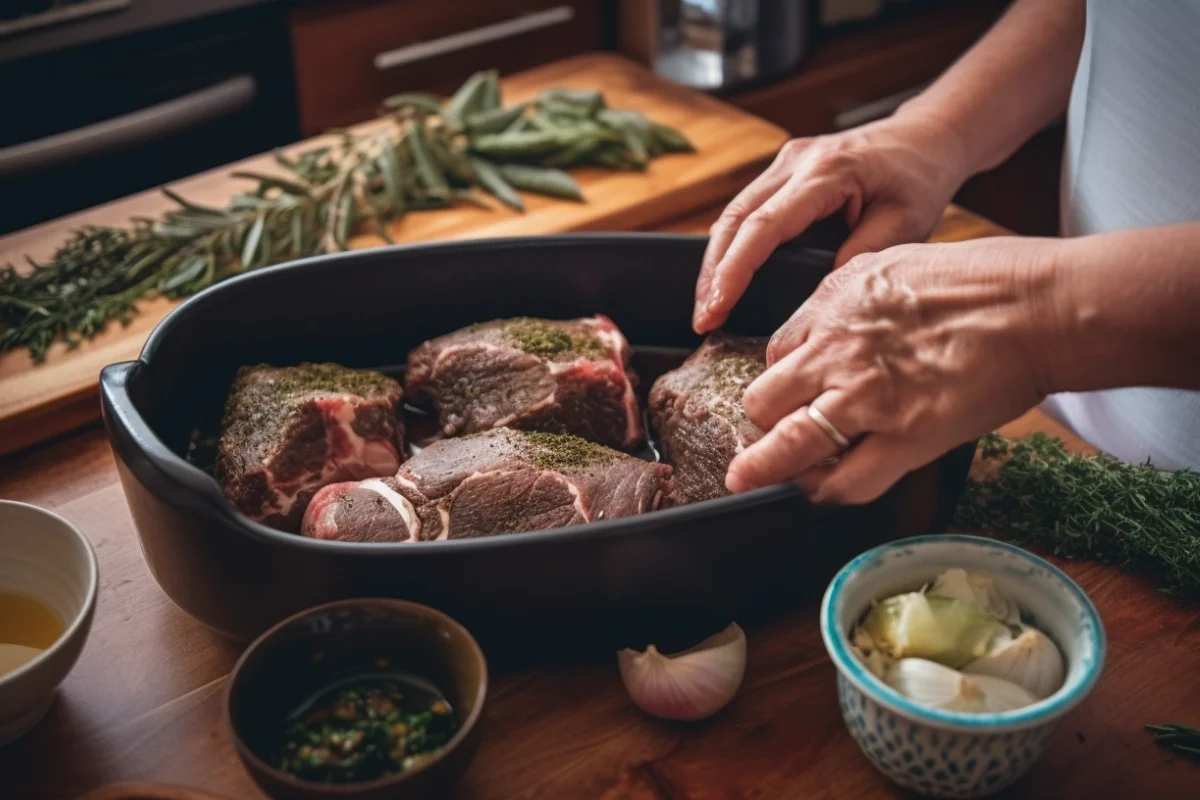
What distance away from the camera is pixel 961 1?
11.5ft

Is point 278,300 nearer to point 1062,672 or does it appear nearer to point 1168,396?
point 1062,672

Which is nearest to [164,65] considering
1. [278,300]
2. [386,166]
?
[386,166]

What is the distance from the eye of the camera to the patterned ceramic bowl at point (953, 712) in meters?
1.09

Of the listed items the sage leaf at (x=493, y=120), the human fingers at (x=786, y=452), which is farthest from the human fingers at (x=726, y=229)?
the sage leaf at (x=493, y=120)

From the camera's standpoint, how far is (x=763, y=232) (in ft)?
5.33

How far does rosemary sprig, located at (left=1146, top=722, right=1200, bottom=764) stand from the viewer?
48.1 inches

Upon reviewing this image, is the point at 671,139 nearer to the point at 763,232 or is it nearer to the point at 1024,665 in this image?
the point at 763,232

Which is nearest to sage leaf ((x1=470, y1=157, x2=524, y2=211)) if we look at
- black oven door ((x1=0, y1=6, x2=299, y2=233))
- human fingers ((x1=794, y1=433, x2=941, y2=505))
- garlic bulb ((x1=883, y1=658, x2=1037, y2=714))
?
black oven door ((x1=0, y1=6, x2=299, y2=233))

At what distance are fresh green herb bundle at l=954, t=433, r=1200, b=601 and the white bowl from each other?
1.08 m

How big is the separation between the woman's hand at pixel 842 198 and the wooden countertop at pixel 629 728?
50 cm

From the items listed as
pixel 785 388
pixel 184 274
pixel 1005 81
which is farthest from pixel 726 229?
pixel 184 274

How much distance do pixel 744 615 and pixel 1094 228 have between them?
35.7 inches

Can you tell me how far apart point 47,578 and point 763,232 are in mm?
1027

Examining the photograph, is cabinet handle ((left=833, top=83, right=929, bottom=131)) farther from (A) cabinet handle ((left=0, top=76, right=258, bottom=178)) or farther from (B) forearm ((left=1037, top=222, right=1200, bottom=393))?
(B) forearm ((left=1037, top=222, right=1200, bottom=393))
